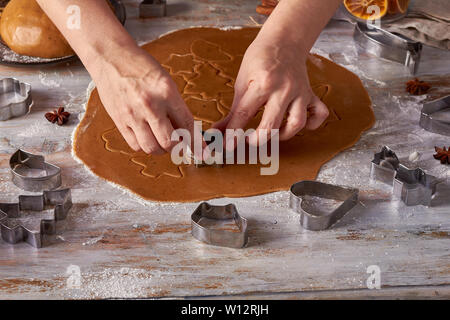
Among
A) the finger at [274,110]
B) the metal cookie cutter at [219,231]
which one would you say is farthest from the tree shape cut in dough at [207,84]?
the metal cookie cutter at [219,231]

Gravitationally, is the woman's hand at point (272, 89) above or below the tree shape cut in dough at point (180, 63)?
above

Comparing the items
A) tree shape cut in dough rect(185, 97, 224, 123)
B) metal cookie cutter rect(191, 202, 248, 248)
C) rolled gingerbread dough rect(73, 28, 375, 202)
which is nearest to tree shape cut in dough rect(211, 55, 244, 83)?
rolled gingerbread dough rect(73, 28, 375, 202)

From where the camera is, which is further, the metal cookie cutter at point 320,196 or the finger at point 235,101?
the finger at point 235,101

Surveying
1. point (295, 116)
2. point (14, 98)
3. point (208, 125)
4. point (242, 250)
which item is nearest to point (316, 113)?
point (295, 116)

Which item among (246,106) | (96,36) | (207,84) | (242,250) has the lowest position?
(242,250)

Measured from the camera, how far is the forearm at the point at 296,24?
149 cm

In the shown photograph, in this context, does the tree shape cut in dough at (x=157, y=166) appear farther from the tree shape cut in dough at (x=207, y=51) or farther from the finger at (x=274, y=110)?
the tree shape cut in dough at (x=207, y=51)

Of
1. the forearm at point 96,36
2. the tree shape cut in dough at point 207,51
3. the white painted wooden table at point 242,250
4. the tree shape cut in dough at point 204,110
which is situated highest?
the forearm at point 96,36

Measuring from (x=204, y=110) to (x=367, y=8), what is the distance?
686 millimetres

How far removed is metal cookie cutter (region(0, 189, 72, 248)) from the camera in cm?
127

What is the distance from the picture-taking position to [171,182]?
57.5 inches

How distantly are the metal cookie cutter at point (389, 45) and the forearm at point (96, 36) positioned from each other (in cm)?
87

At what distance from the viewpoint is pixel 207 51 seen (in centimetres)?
196

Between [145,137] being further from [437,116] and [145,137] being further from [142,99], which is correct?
[437,116]
